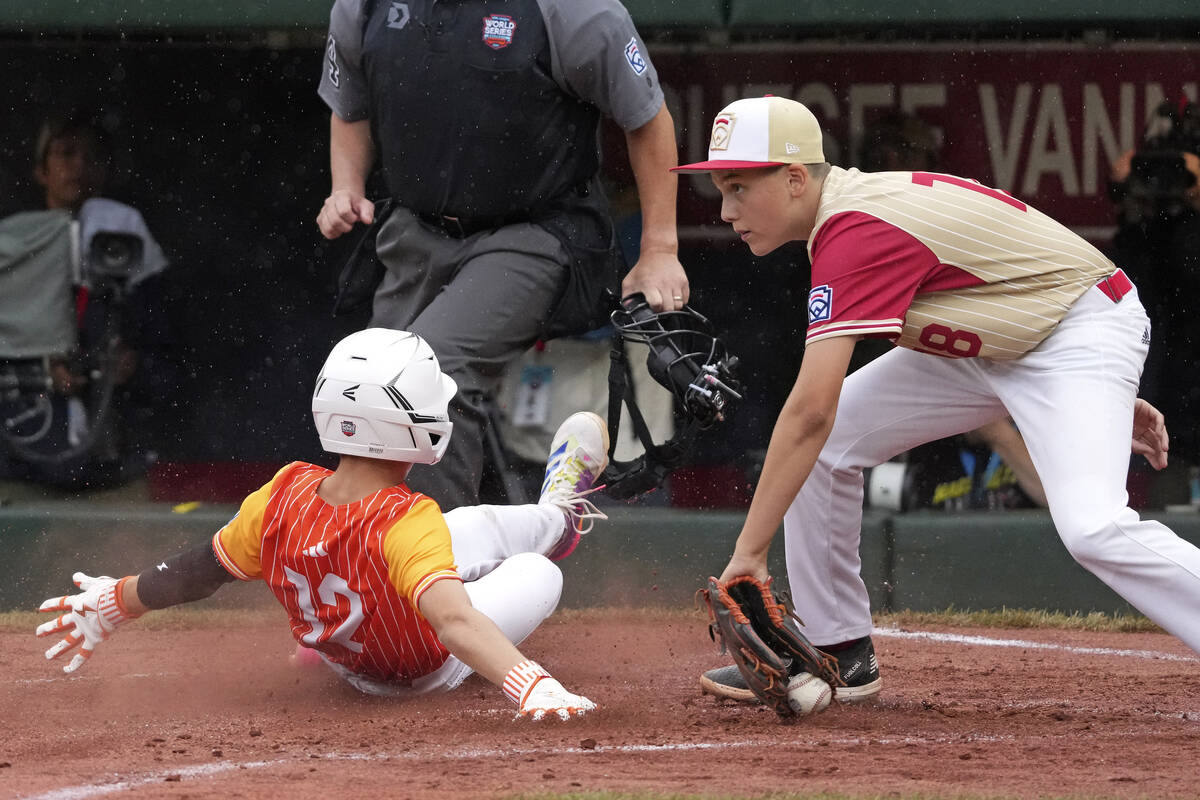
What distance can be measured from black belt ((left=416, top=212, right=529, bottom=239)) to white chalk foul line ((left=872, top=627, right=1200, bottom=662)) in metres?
1.80

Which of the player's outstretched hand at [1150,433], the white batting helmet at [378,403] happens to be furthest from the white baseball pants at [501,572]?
the player's outstretched hand at [1150,433]

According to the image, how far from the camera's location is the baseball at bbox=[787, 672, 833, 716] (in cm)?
362

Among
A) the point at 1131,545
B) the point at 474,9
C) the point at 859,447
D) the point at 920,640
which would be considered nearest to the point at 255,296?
the point at 474,9

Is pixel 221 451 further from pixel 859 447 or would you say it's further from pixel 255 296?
pixel 859 447

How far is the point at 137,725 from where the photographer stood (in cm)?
356

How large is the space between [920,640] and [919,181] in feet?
6.40

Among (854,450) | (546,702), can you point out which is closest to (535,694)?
(546,702)

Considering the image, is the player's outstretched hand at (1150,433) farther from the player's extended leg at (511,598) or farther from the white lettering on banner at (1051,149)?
the white lettering on banner at (1051,149)

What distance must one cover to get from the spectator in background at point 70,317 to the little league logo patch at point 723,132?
148 inches

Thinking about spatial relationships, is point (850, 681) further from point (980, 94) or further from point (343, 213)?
point (980, 94)

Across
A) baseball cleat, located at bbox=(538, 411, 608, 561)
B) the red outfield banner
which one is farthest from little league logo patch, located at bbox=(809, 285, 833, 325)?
the red outfield banner

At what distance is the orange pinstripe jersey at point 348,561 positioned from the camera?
3.32 meters

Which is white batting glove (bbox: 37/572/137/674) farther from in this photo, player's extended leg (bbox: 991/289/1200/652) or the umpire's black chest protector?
player's extended leg (bbox: 991/289/1200/652)

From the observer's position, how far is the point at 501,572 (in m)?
3.78
